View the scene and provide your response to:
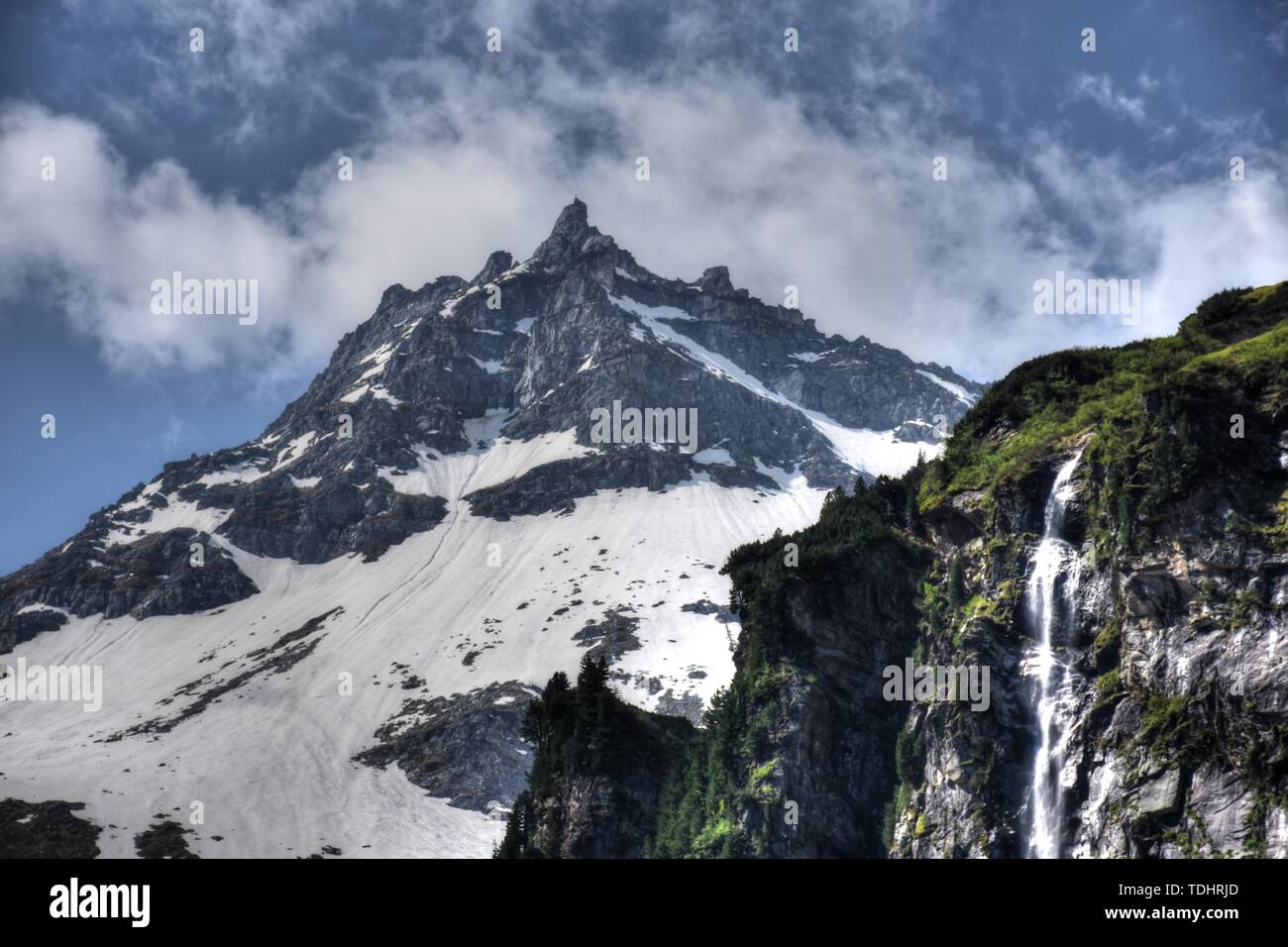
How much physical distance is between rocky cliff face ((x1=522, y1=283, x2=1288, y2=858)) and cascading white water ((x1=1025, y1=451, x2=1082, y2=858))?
0.45 feet

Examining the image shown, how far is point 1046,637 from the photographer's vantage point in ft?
167

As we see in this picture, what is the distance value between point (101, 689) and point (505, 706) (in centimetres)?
8802

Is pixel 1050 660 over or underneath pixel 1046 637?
underneath

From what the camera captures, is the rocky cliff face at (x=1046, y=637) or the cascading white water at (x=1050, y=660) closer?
the rocky cliff face at (x=1046, y=637)

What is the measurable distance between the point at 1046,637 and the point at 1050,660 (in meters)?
1.32

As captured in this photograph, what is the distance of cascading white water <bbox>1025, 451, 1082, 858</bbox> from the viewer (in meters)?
46.5

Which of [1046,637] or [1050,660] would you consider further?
[1046,637]

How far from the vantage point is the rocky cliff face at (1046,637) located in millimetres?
41031

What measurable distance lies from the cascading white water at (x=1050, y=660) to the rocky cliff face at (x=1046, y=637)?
138 mm

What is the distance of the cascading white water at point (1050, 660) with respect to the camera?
153 feet
